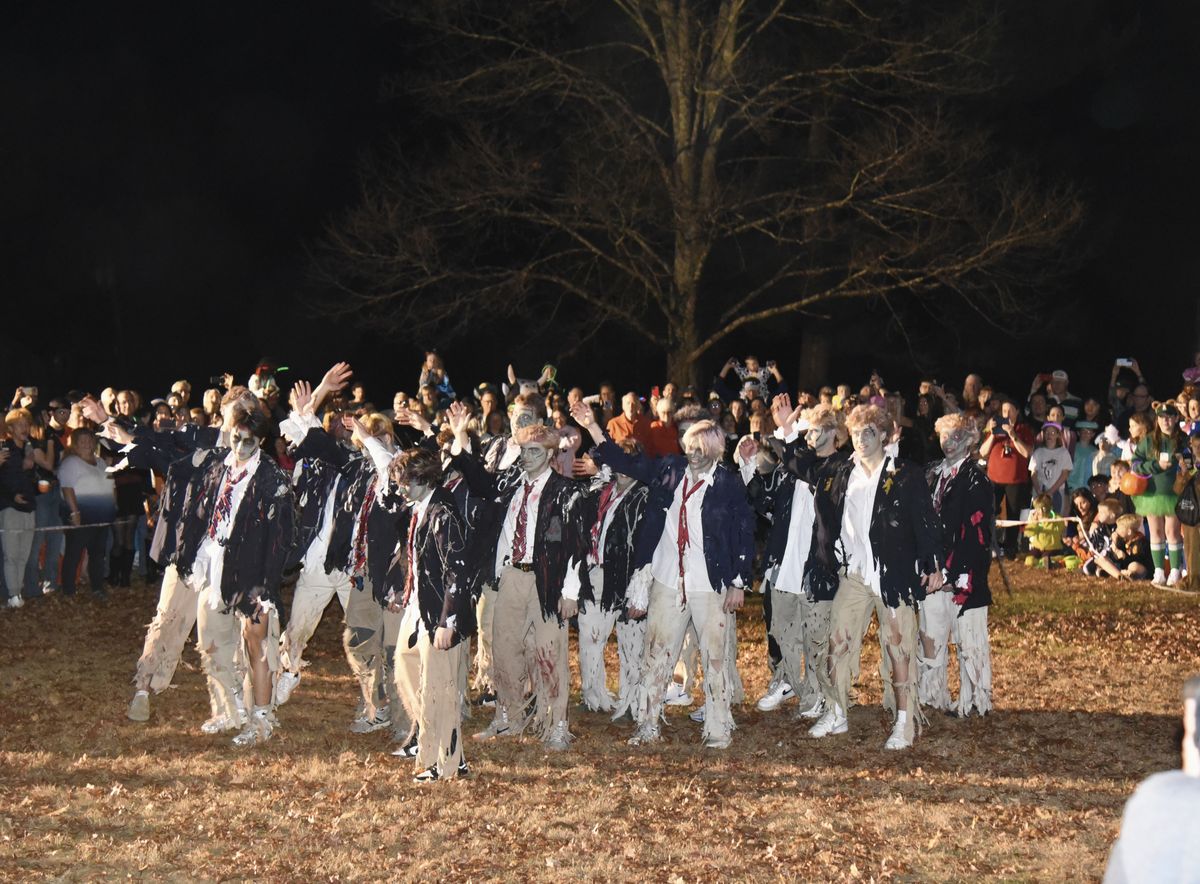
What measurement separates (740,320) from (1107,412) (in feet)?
18.8

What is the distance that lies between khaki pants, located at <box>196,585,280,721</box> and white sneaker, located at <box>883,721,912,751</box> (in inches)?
143

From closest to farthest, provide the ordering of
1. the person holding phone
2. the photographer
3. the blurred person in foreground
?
the blurred person in foreground, the person holding phone, the photographer

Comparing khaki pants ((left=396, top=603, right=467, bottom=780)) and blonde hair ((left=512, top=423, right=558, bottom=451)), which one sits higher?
blonde hair ((left=512, top=423, right=558, bottom=451))

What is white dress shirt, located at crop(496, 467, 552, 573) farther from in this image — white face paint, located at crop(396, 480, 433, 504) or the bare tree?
the bare tree

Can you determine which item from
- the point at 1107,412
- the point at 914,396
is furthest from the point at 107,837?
the point at 914,396

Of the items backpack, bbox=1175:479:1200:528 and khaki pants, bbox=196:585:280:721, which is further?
backpack, bbox=1175:479:1200:528

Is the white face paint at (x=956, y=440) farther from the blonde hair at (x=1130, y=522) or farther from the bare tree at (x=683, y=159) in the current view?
the bare tree at (x=683, y=159)

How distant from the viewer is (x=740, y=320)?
69.4ft

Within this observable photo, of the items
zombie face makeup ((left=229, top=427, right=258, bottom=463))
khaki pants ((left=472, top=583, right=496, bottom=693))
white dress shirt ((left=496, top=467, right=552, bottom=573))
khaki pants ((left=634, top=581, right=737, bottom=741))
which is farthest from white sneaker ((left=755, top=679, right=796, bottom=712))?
zombie face makeup ((left=229, top=427, right=258, bottom=463))

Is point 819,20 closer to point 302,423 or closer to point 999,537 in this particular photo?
point 999,537

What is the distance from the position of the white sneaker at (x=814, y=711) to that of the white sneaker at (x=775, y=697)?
0.32 metres

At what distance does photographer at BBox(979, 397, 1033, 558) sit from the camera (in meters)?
15.8

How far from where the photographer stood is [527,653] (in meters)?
8.45

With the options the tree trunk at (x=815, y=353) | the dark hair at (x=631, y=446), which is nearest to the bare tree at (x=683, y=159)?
the tree trunk at (x=815, y=353)
